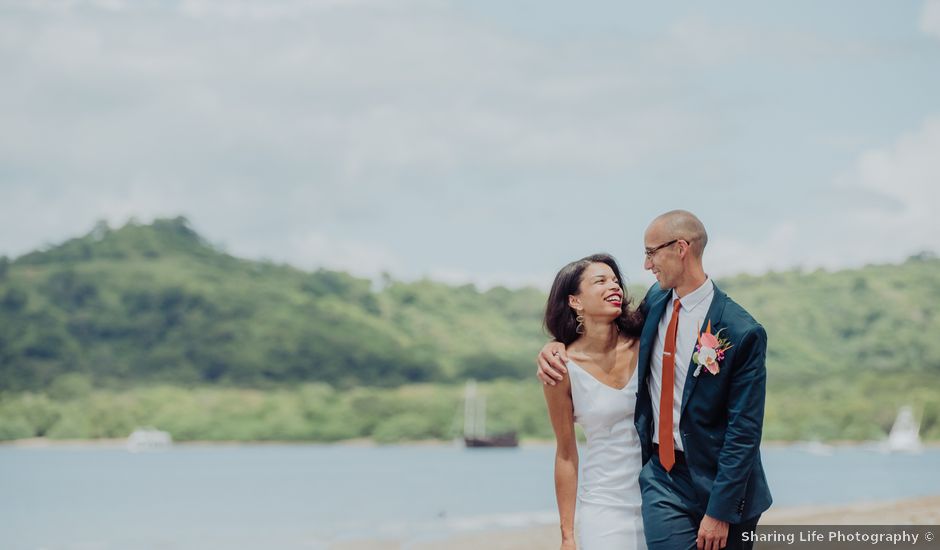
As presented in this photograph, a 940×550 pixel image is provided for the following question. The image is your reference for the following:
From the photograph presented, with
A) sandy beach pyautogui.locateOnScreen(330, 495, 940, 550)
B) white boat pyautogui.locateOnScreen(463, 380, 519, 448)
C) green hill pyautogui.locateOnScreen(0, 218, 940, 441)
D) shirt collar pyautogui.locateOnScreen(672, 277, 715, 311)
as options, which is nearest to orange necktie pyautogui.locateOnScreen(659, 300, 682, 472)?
shirt collar pyautogui.locateOnScreen(672, 277, 715, 311)

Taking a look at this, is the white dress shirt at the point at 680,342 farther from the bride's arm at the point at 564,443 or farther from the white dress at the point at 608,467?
the bride's arm at the point at 564,443

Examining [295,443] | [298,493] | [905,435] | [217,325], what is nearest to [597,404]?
[298,493]

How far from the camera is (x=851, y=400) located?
86.6m

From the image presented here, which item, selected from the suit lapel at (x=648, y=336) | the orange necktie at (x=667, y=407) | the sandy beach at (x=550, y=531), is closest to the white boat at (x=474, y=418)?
the sandy beach at (x=550, y=531)

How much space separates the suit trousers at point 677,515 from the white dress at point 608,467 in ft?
0.41

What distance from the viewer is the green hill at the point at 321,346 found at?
88.2m

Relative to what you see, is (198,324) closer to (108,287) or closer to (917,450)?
(108,287)

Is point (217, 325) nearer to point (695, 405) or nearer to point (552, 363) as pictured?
point (552, 363)

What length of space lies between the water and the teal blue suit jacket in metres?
16.3

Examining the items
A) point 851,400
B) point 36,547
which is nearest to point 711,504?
point 36,547

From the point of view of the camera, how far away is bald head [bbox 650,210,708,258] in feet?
13.0

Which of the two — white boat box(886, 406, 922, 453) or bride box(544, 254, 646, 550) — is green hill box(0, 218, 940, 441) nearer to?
white boat box(886, 406, 922, 453)

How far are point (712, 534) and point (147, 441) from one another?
8471cm

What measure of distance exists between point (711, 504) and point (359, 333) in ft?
314
